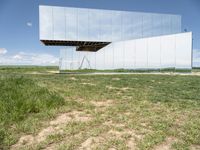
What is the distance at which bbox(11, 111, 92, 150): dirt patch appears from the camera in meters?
3.55

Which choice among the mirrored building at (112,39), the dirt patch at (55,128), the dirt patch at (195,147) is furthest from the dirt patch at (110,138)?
the mirrored building at (112,39)

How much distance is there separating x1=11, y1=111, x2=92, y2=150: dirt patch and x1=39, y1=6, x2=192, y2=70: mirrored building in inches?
848

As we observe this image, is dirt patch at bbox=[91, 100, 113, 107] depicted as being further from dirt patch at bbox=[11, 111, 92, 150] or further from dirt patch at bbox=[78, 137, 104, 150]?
dirt patch at bbox=[78, 137, 104, 150]

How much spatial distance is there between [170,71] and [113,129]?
80.7ft

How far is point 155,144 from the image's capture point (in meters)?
3.43

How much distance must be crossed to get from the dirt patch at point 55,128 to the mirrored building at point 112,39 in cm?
2153

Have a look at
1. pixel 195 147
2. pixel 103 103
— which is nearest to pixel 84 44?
pixel 103 103

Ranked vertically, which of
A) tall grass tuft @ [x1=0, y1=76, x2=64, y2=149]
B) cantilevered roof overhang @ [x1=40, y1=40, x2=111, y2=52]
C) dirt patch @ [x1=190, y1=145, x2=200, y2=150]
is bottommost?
dirt patch @ [x1=190, y1=145, x2=200, y2=150]

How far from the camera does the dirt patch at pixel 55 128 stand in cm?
355

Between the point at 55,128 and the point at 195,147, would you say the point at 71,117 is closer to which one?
the point at 55,128

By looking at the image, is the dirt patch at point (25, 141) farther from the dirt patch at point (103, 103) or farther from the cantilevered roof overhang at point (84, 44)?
the cantilevered roof overhang at point (84, 44)

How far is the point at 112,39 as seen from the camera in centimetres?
2756

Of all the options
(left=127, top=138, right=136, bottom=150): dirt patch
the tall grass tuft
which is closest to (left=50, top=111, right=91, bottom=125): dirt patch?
the tall grass tuft

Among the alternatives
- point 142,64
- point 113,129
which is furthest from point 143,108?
point 142,64
